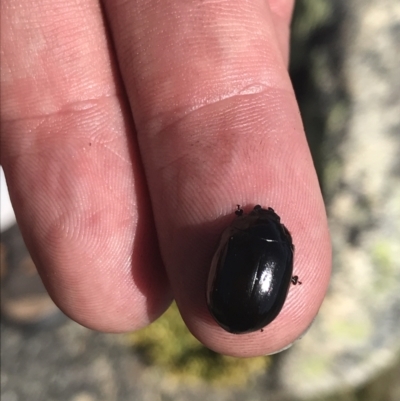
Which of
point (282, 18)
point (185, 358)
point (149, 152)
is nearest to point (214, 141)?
point (149, 152)

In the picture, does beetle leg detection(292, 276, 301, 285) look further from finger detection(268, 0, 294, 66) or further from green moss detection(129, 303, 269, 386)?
green moss detection(129, 303, 269, 386)

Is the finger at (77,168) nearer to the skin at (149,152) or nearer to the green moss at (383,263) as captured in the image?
the skin at (149,152)

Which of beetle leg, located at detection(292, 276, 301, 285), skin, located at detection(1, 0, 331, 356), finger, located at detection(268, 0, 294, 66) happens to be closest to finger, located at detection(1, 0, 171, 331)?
skin, located at detection(1, 0, 331, 356)

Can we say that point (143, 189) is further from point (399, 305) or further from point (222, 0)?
point (399, 305)

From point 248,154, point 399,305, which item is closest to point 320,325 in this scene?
point 399,305

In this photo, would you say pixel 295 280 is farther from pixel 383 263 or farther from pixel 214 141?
pixel 383 263

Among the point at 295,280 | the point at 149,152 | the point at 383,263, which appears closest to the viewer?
the point at 295,280

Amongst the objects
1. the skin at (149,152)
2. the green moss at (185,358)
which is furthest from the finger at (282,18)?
the green moss at (185,358)

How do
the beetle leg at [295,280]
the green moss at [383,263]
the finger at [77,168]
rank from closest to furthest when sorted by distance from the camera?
1. the beetle leg at [295,280]
2. the finger at [77,168]
3. the green moss at [383,263]

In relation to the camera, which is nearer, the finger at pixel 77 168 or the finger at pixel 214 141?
the finger at pixel 214 141
